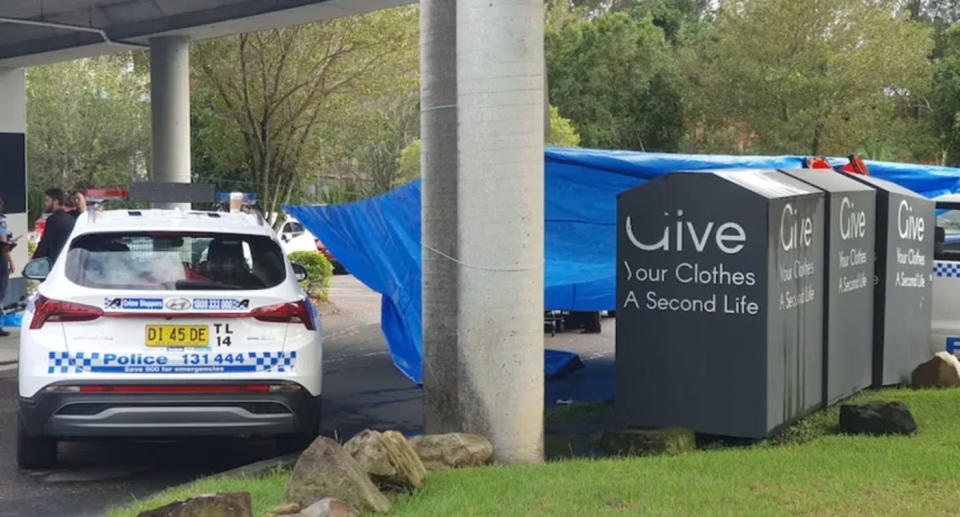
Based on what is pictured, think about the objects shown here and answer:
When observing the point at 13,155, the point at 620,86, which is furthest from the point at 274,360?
the point at 620,86

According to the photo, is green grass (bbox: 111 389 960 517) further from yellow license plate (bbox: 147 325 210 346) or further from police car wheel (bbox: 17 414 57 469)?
police car wheel (bbox: 17 414 57 469)

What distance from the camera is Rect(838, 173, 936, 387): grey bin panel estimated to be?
9.73 metres

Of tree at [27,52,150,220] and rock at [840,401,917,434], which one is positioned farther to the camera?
tree at [27,52,150,220]

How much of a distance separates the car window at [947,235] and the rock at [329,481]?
7446mm

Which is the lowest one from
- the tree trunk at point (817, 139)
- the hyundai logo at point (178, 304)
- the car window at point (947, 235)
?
the hyundai logo at point (178, 304)

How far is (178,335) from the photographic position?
7199 millimetres

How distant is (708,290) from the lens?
754cm

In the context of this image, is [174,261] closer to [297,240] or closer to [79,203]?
[79,203]

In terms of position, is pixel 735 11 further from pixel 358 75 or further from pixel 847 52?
pixel 358 75

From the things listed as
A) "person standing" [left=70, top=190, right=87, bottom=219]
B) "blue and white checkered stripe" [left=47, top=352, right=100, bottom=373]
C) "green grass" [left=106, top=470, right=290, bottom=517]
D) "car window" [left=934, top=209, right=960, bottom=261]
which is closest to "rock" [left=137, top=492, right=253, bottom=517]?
"green grass" [left=106, top=470, right=290, bottom=517]

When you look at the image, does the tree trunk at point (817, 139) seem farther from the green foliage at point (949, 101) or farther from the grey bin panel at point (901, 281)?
the grey bin panel at point (901, 281)

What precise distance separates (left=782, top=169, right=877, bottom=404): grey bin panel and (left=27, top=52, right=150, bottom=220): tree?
34210 millimetres

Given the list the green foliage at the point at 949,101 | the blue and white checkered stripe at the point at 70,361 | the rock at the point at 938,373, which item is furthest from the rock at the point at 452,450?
the green foliage at the point at 949,101

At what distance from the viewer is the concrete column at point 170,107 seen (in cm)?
1808
